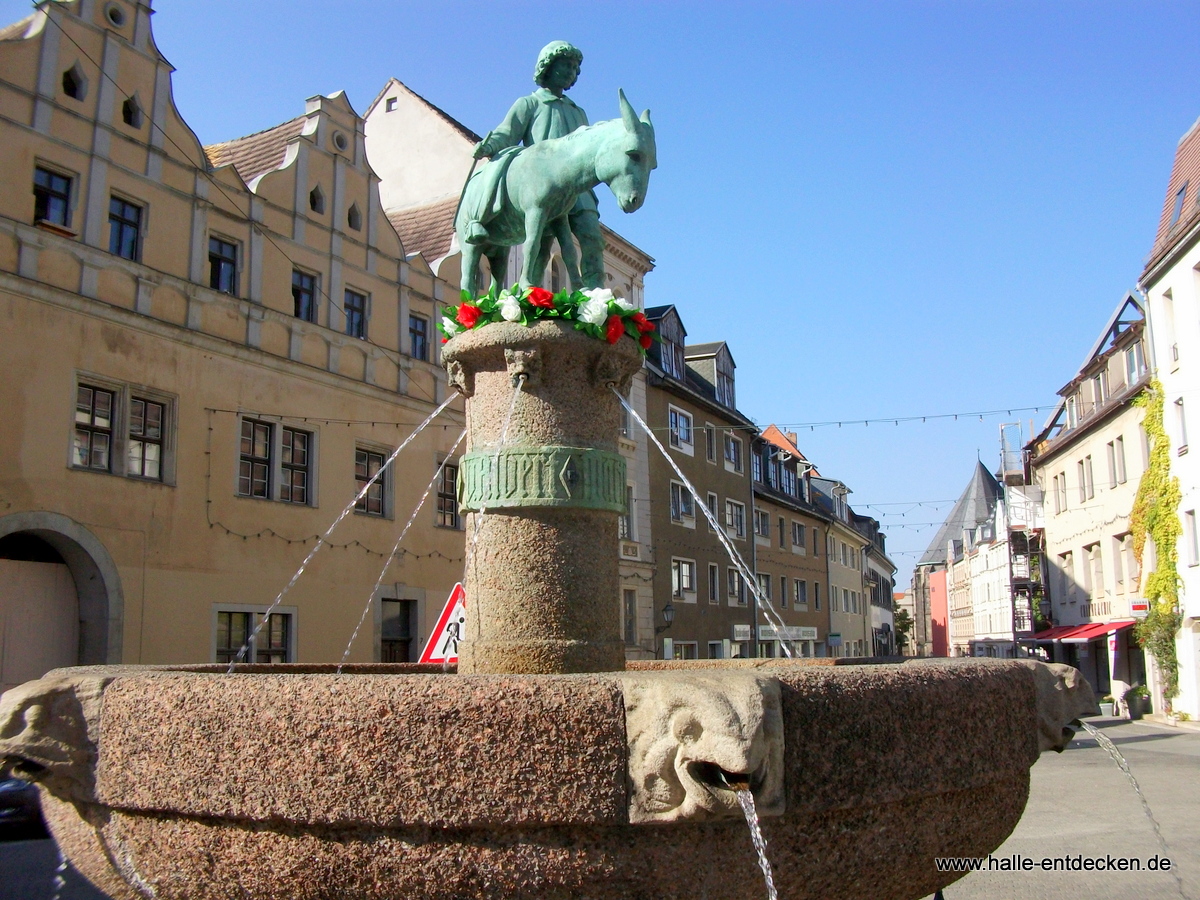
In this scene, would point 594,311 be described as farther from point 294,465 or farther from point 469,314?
point 294,465

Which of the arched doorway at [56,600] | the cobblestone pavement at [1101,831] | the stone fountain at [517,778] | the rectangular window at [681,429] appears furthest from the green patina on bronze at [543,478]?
the rectangular window at [681,429]

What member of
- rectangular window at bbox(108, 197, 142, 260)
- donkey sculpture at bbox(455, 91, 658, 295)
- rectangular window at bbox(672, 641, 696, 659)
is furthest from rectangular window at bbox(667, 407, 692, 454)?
donkey sculpture at bbox(455, 91, 658, 295)

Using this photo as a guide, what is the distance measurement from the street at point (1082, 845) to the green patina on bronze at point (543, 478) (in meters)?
2.71

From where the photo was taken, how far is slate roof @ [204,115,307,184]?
23.1 m

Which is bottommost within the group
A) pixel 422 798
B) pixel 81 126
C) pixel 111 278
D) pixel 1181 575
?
pixel 422 798

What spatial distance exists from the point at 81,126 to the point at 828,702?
55.2ft

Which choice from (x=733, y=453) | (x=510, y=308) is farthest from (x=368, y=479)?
(x=733, y=453)

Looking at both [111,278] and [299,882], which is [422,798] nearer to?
[299,882]

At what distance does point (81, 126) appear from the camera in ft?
54.3

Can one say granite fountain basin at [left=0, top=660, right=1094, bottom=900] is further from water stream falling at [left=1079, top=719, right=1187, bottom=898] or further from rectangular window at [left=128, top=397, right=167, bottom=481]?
rectangular window at [left=128, top=397, right=167, bottom=481]

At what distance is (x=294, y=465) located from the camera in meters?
19.9

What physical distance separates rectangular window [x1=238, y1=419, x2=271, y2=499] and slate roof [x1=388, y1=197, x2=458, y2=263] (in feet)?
25.9

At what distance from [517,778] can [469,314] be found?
3.45 metres

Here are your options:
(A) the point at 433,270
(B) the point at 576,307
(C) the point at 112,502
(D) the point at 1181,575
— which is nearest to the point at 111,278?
(C) the point at 112,502
